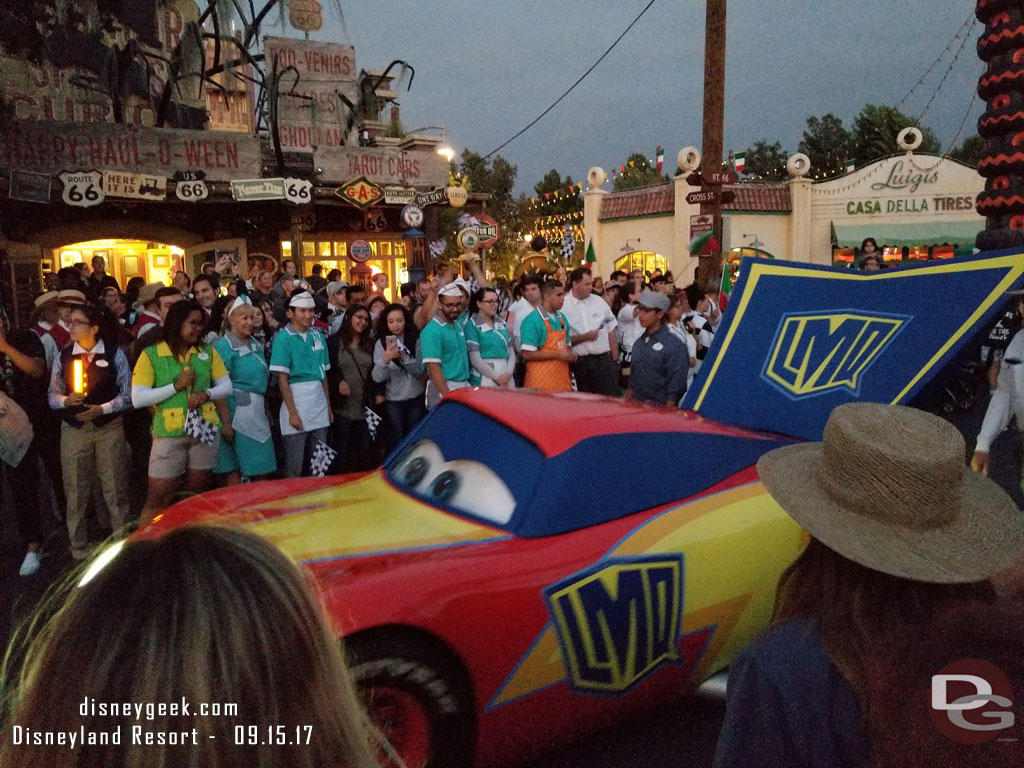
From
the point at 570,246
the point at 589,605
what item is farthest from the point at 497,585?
the point at 570,246

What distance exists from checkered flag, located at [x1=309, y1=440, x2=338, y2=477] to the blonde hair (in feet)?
15.3

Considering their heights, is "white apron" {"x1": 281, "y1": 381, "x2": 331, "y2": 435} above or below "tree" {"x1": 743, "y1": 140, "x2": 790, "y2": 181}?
below

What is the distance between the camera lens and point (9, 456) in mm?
4492

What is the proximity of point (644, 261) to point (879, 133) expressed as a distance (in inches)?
1121

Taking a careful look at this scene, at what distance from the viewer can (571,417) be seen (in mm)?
3086

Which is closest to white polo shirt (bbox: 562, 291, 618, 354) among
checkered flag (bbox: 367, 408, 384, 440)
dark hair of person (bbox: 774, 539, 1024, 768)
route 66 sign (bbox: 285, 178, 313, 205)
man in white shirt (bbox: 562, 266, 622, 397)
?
man in white shirt (bbox: 562, 266, 622, 397)

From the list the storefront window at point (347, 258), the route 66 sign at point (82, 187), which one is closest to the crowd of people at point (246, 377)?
the route 66 sign at point (82, 187)

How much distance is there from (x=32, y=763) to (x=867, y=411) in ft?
4.62

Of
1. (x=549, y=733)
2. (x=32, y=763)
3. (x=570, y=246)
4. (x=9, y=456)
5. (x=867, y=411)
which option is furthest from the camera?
(x=570, y=246)

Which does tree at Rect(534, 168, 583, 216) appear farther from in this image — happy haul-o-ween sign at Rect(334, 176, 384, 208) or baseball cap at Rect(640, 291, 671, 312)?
baseball cap at Rect(640, 291, 671, 312)

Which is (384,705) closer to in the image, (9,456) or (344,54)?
(9,456)

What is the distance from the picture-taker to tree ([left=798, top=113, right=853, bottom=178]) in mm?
53250

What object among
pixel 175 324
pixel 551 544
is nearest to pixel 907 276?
pixel 551 544

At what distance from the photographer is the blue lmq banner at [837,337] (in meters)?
3.60
